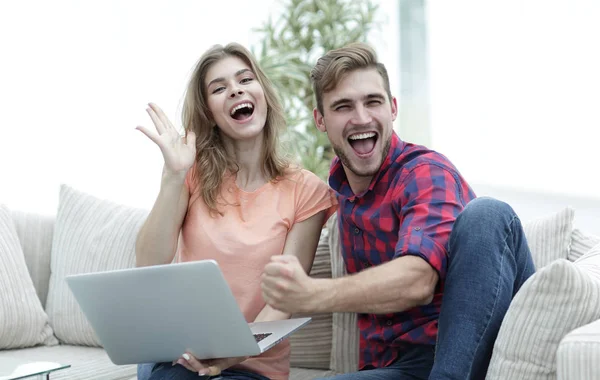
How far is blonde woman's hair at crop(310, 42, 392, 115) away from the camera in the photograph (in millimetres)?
1773

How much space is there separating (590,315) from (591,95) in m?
2.66

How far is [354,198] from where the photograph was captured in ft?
5.95

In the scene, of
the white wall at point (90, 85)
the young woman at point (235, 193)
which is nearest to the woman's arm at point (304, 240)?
the young woman at point (235, 193)

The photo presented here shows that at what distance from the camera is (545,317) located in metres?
1.34

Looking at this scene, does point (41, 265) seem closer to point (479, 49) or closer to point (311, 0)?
point (311, 0)

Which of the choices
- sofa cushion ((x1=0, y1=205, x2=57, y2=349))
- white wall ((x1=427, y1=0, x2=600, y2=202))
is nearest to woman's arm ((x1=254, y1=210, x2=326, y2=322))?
sofa cushion ((x1=0, y1=205, x2=57, y2=349))

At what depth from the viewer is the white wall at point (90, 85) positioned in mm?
3514

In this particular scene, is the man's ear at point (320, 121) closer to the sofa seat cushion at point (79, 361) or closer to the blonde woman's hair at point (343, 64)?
the blonde woman's hair at point (343, 64)

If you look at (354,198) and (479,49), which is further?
(479,49)

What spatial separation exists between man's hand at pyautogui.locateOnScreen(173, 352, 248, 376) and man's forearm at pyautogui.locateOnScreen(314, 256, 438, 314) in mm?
310

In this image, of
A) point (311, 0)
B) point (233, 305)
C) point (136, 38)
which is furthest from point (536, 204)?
point (233, 305)

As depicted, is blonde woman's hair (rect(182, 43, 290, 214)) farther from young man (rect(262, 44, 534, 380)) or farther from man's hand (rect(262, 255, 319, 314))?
man's hand (rect(262, 255, 319, 314))

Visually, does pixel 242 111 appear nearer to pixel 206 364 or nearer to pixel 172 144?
pixel 172 144

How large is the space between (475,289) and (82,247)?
1476mm
